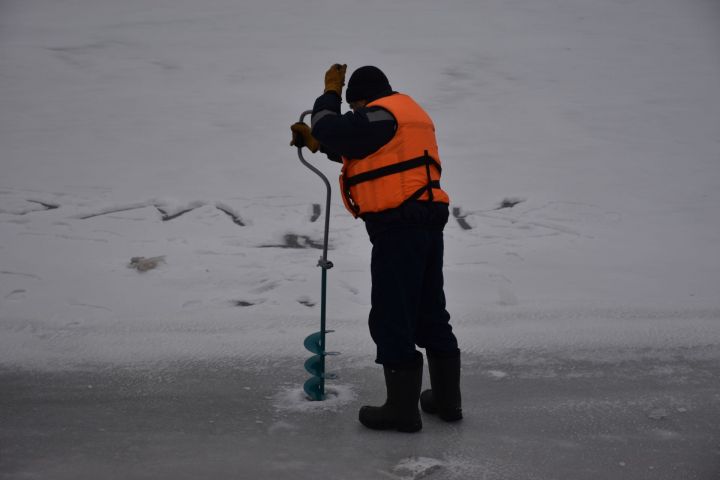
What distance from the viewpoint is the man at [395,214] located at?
11.1ft

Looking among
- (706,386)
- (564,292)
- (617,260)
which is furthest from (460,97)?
(706,386)

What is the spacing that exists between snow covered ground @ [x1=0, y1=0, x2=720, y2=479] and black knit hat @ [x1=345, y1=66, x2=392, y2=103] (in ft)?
4.75

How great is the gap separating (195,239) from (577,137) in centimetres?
466

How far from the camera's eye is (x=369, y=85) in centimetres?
357

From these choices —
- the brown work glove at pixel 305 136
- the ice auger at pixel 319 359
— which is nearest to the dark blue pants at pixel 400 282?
the ice auger at pixel 319 359

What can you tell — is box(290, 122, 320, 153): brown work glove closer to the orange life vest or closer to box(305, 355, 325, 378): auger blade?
the orange life vest

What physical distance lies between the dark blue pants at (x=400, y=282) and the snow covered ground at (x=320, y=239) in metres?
0.39

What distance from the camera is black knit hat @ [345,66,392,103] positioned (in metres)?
3.57

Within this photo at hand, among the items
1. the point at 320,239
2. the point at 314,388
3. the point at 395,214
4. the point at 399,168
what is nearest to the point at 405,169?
the point at 399,168

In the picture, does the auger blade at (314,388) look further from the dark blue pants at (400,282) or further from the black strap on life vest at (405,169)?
the black strap on life vest at (405,169)

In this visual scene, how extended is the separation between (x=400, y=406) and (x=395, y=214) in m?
0.84

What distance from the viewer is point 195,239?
246 inches

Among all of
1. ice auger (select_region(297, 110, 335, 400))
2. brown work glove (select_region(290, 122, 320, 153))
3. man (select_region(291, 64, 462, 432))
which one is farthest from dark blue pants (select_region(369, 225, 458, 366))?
brown work glove (select_region(290, 122, 320, 153))

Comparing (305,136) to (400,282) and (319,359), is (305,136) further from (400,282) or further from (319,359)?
(319,359)
